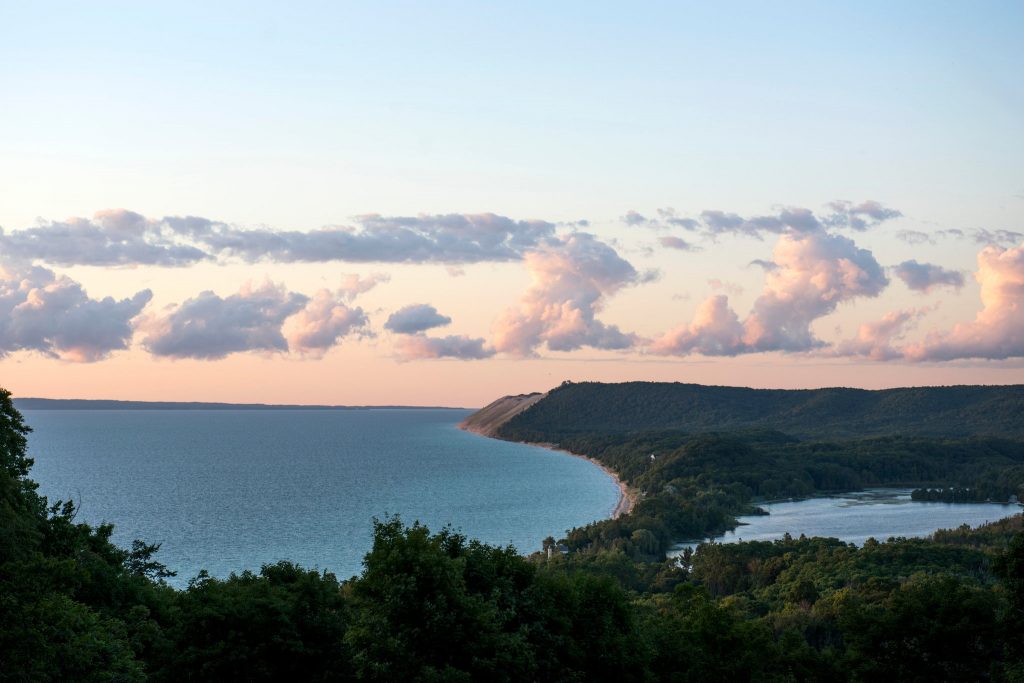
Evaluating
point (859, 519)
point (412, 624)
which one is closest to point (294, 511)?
point (859, 519)

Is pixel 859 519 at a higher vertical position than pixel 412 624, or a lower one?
lower

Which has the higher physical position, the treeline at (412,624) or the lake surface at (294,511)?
the treeline at (412,624)

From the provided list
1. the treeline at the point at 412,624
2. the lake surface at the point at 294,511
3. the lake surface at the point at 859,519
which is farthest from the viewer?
the lake surface at the point at 859,519

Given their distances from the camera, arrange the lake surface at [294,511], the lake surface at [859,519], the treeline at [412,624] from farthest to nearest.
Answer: the lake surface at [859,519] < the lake surface at [294,511] < the treeline at [412,624]

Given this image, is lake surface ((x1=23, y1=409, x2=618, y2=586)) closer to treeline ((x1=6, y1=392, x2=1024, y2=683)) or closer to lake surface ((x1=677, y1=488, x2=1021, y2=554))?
lake surface ((x1=677, y1=488, x2=1021, y2=554))

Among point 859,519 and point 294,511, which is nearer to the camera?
point 294,511

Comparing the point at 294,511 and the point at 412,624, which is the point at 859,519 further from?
the point at 412,624

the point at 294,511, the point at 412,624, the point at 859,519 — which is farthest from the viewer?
the point at 859,519

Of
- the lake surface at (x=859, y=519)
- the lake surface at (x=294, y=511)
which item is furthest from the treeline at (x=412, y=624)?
the lake surface at (x=859, y=519)

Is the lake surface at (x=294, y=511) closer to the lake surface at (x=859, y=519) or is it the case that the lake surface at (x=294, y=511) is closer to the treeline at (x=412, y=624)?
the lake surface at (x=859, y=519)

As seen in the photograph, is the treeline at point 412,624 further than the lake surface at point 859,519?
No
